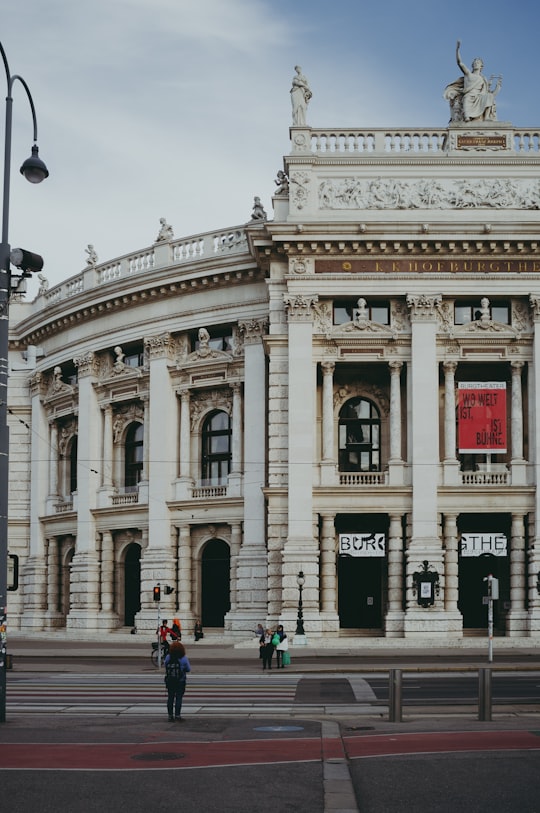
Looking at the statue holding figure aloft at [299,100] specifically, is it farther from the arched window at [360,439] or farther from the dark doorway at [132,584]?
Result: the dark doorway at [132,584]

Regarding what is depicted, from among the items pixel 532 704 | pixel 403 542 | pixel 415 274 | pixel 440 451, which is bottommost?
pixel 532 704

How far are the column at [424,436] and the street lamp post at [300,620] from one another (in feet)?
14.5

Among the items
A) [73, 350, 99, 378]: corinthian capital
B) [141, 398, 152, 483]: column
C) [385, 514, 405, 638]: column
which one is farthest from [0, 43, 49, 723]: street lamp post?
[73, 350, 99, 378]: corinthian capital

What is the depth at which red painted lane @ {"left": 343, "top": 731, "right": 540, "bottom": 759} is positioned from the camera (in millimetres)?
17953

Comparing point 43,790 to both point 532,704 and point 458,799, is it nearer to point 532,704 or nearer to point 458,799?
point 458,799

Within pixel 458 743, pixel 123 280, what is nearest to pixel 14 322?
pixel 123 280

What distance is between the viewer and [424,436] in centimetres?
5084

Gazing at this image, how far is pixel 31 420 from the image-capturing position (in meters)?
69.8

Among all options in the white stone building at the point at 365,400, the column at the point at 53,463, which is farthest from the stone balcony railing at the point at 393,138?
the column at the point at 53,463

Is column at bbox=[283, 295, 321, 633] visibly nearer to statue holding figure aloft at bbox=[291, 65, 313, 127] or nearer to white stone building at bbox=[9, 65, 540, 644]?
white stone building at bbox=[9, 65, 540, 644]

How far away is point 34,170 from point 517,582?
32885mm

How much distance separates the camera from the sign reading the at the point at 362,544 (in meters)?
51.2

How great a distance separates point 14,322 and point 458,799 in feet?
201

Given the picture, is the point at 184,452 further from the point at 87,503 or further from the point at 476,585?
the point at 476,585
